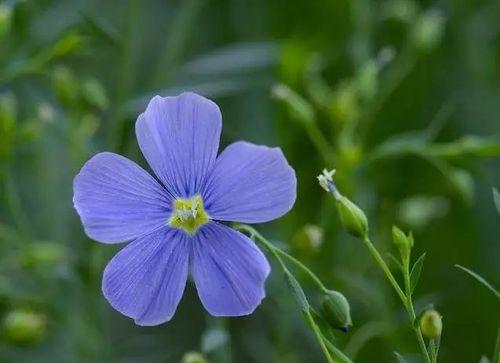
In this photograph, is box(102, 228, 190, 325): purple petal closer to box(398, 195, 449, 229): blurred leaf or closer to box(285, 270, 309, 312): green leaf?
box(285, 270, 309, 312): green leaf

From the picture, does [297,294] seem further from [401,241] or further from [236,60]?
[236,60]

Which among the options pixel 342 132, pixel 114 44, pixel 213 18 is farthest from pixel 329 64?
pixel 114 44

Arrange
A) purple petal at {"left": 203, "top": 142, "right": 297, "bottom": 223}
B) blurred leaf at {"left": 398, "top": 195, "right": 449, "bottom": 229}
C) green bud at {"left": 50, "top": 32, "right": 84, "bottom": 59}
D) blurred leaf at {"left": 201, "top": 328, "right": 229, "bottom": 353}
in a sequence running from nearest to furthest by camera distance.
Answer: purple petal at {"left": 203, "top": 142, "right": 297, "bottom": 223}, blurred leaf at {"left": 201, "top": 328, "right": 229, "bottom": 353}, green bud at {"left": 50, "top": 32, "right": 84, "bottom": 59}, blurred leaf at {"left": 398, "top": 195, "right": 449, "bottom": 229}

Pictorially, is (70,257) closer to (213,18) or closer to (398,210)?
(398,210)

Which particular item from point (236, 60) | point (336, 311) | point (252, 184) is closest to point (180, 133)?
point (252, 184)

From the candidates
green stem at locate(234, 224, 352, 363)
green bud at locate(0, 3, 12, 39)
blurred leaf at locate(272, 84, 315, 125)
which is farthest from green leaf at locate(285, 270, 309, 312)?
green bud at locate(0, 3, 12, 39)

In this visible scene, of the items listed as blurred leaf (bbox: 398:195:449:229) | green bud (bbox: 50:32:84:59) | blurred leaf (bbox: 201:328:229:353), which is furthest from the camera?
blurred leaf (bbox: 398:195:449:229)

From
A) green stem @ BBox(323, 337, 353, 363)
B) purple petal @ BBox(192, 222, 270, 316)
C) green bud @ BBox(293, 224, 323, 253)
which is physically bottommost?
green bud @ BBox(293, 224, 323, 253)

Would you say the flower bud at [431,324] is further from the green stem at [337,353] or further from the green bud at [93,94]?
the green bud at [93,94]

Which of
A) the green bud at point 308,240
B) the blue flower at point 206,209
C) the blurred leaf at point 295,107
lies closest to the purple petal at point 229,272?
the blue flower at point 206,209
